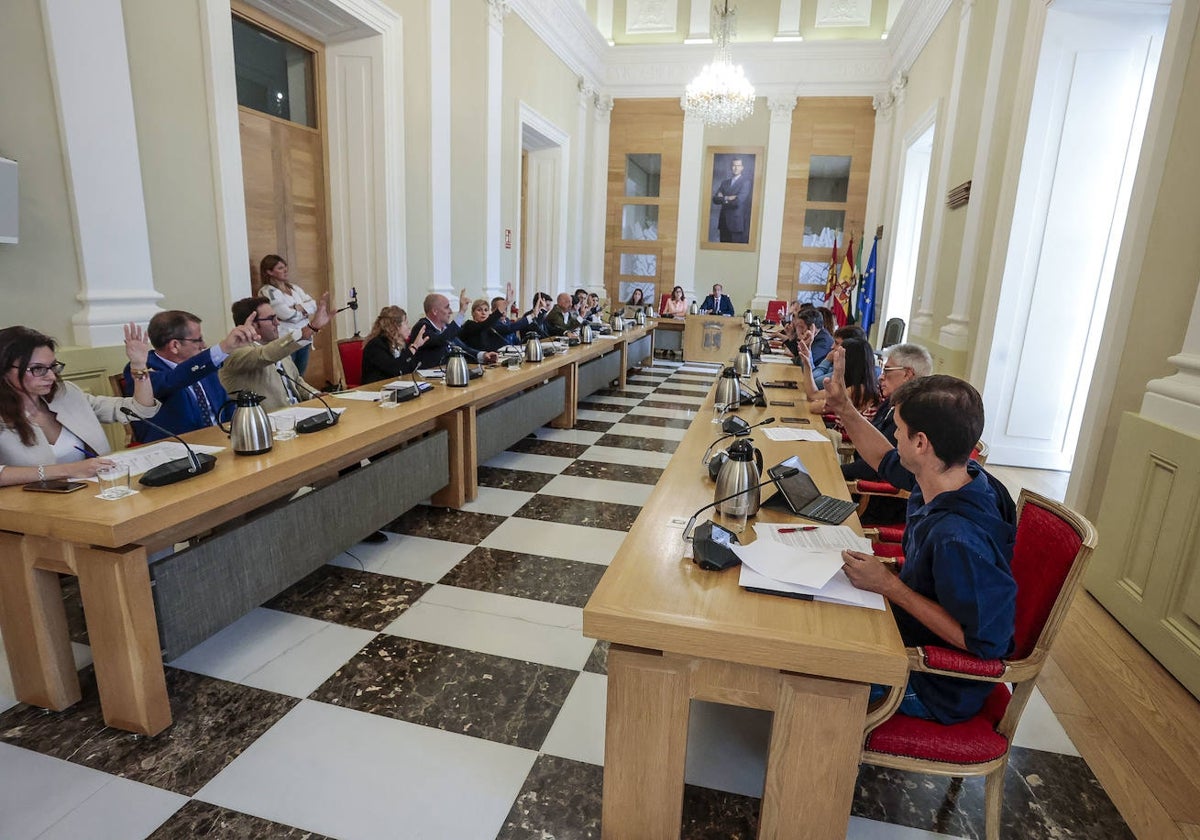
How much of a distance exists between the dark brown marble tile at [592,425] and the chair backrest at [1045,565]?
402cm

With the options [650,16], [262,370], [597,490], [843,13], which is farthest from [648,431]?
[843,13]

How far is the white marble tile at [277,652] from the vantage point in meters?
2.04

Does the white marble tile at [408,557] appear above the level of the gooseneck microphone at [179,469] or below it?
below

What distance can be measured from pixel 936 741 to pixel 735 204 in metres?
11.0

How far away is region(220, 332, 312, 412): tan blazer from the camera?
2.71 m

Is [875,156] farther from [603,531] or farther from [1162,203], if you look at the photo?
[603,531]

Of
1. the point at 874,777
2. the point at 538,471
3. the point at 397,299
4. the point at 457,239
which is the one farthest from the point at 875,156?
the point at 874,777

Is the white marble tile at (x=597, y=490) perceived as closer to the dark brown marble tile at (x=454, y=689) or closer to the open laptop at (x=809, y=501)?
the dark brown marble tile at (x=454, y=689)

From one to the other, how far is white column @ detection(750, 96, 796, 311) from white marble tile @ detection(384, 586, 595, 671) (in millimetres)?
9794

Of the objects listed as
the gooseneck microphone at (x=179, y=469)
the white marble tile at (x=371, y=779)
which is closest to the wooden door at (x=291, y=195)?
the gooseneck microphone at (x=179, y=469)

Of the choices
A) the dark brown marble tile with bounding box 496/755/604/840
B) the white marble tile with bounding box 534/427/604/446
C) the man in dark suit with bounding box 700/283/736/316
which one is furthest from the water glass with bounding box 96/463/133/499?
the man in dark suit with bounding box 700/283/736/316

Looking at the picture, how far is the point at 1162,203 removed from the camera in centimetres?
271

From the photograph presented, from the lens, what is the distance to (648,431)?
17.6 feet

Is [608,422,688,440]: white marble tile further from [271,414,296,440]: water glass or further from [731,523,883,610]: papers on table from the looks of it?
[731,523,883,610]: papers on table
